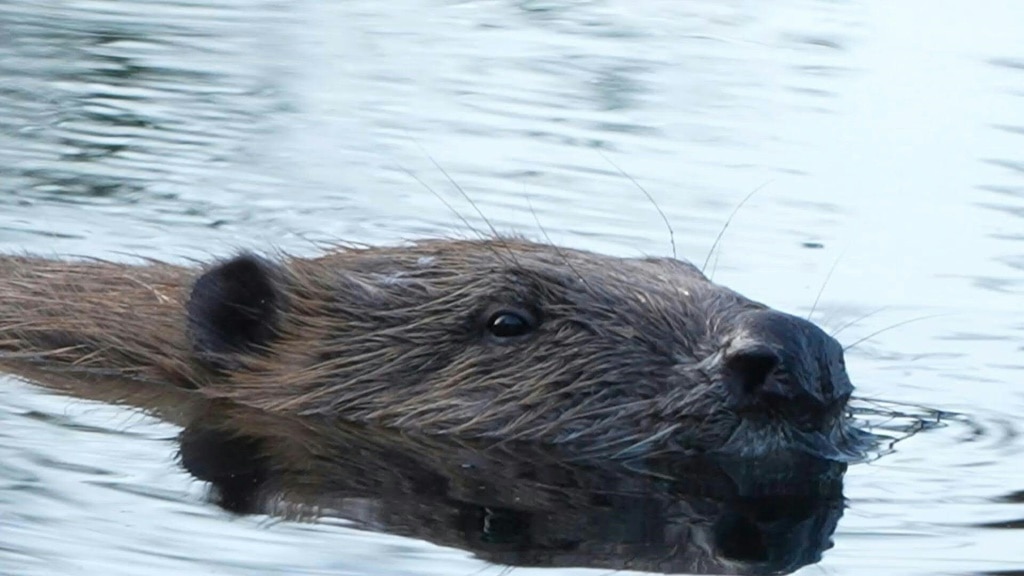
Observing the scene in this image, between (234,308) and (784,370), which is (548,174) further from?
(784,370)

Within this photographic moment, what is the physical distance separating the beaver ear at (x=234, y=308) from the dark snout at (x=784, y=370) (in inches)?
61.0

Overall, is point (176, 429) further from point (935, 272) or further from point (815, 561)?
point (935, 272)

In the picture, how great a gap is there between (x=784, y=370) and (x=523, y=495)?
0.79 m

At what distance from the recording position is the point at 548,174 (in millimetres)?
10859

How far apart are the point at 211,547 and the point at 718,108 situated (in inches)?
284

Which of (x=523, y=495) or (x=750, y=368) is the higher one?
(x=750, y=368)

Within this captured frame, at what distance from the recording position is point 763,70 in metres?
13.7

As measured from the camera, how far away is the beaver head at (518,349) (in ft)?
21.7

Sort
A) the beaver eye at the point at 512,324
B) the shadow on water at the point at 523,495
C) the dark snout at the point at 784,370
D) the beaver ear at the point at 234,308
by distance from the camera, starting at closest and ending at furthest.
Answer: the shadow on water at the point at 523,495 → the dark snout at the point at 784,370 → the beaver eye at the point at 512,324 → the beaver ear at the point at 234,308

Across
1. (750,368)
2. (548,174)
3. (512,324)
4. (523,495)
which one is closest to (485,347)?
(512,324)

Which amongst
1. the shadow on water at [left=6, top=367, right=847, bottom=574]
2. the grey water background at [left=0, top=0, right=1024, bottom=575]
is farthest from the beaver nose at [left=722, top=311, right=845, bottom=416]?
the grey water background at [left=0, top=0, right=1024, bottom=575]

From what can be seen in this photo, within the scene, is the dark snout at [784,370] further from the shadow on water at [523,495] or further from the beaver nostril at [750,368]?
the shadow on water at [523,495]

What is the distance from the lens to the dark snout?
644cm

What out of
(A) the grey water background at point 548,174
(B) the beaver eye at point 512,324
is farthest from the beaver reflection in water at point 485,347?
(A) the grey water background at point 548,174
